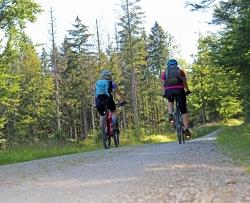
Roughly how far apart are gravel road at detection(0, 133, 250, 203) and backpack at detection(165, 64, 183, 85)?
3719 mm

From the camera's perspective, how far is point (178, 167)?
5.23 metres

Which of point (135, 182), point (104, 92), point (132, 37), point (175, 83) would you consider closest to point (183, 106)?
point (175, 83)

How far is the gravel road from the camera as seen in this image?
368 centimetres

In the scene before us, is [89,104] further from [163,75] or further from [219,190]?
[219,190]

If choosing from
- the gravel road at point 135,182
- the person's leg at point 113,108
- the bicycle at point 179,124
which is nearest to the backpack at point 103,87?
the person's leg at point 113,108

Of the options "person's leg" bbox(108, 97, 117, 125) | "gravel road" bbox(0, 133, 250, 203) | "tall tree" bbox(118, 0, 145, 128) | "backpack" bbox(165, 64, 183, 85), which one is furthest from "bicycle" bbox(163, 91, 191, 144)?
"tall tree" bbox(118, 0, 145, 128)

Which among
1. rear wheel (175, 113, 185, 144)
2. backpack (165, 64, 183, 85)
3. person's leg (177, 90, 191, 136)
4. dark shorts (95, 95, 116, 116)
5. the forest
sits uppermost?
the forest

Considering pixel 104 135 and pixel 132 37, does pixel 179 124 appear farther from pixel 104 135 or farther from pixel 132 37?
pixel 132 37

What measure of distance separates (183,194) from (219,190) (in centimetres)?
32

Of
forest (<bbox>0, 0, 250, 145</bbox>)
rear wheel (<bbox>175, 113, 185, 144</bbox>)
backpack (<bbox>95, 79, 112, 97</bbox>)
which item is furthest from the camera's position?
forest (<bbox>0, 0, 250, 145</bbox>)

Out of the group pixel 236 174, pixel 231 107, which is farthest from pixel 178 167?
pixel 231 107

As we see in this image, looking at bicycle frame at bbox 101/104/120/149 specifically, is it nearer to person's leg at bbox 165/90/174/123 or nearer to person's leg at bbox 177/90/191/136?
person's leg at bbox 165/90/174/123

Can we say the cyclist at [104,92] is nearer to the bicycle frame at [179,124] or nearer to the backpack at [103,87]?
the backpack at [103,87]

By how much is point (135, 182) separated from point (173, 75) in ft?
18.1
